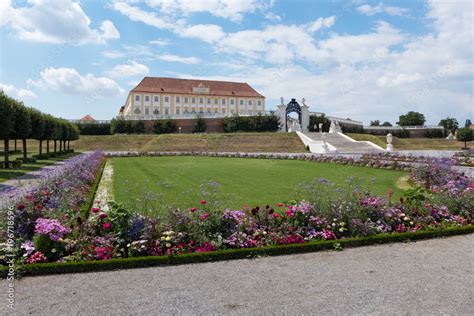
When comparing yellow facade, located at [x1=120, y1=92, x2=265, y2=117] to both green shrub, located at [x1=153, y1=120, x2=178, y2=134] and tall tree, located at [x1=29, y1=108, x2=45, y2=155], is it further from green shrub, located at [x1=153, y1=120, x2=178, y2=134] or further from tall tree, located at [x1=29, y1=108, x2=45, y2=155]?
tall tree, located at [x1=29, y1=108, x2=45, y2=155]

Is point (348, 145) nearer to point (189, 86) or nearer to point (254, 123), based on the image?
point (254, 123)

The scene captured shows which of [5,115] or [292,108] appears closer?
[5,115]

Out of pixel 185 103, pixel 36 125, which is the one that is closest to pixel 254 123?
pixel 185 103

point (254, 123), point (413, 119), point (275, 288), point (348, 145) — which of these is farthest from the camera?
point (413, 119)

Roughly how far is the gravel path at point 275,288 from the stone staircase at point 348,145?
31715mm

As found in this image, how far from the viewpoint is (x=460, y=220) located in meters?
6.73

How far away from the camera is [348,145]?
39406 mm

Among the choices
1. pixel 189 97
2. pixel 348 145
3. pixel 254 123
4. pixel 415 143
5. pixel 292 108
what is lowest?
pixel 348 145

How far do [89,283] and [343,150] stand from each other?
35.1 metres

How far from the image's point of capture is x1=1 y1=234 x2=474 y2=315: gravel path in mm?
3498

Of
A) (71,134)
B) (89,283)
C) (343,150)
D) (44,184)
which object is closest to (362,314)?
(89,283)

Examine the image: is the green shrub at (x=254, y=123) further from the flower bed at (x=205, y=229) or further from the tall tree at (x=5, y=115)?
the flower bed at (x=205, y=229)

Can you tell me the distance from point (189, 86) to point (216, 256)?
240 feet

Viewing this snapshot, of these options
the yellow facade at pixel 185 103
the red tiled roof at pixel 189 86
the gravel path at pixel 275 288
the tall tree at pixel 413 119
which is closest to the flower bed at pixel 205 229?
the gravel path at pixel 275 288
